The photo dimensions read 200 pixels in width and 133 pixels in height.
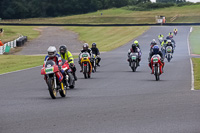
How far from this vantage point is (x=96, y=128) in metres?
8.38

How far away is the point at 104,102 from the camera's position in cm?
1205

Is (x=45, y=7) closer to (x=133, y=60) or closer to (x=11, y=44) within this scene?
(x=11, y=44)

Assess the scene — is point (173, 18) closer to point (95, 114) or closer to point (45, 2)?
point (45, 2)

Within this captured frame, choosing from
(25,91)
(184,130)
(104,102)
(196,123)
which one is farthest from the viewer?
(25,91)

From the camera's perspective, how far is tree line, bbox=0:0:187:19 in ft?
402

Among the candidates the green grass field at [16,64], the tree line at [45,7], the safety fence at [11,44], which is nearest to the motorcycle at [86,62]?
the green grass field at [16,64]

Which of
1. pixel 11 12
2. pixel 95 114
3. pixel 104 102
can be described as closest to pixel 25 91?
pixel 104 102

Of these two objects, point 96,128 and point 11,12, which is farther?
point 11,12

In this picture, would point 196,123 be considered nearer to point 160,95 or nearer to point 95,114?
point 95,114

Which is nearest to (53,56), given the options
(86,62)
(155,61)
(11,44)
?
(86,62)

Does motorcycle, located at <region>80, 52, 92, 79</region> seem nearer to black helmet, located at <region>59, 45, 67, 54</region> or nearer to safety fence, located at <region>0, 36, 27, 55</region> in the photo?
black helmet, located at <region>59, 45, 67, 54</region>

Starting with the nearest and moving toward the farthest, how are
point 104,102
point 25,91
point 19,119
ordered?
point 19,119
point 104,102
point 25,91

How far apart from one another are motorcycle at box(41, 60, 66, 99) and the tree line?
110 m

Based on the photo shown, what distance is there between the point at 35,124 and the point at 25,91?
689cm
